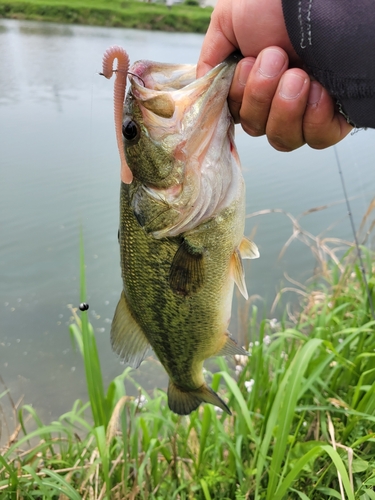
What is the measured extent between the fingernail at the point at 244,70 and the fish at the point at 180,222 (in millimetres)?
32

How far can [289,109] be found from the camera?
124 cm

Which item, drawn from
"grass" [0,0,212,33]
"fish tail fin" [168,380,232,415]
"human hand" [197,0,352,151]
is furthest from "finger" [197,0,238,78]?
"grass" [0,0,212,33]

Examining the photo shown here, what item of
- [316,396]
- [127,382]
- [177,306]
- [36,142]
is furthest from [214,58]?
[36,142]

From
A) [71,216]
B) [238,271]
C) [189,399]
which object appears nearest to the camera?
[238,271]

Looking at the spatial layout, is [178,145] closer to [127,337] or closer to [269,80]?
[269,80]

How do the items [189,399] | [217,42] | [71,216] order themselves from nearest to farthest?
[217,42] → [189,399] → [71,216]

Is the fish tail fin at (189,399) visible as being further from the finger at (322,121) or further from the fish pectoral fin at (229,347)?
the finger at (322,121)

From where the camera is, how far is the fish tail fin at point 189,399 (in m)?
1.59

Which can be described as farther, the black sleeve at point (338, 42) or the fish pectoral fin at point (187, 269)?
the fish pectoral fin at point (187, 269)

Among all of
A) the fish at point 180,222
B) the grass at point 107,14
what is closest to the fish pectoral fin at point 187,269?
the fish at point 180,222

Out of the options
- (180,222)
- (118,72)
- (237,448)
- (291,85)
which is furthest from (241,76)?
(237,448)

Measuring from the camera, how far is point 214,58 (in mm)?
1362

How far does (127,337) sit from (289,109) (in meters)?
1.02

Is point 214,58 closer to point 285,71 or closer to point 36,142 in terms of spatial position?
point 285,71
